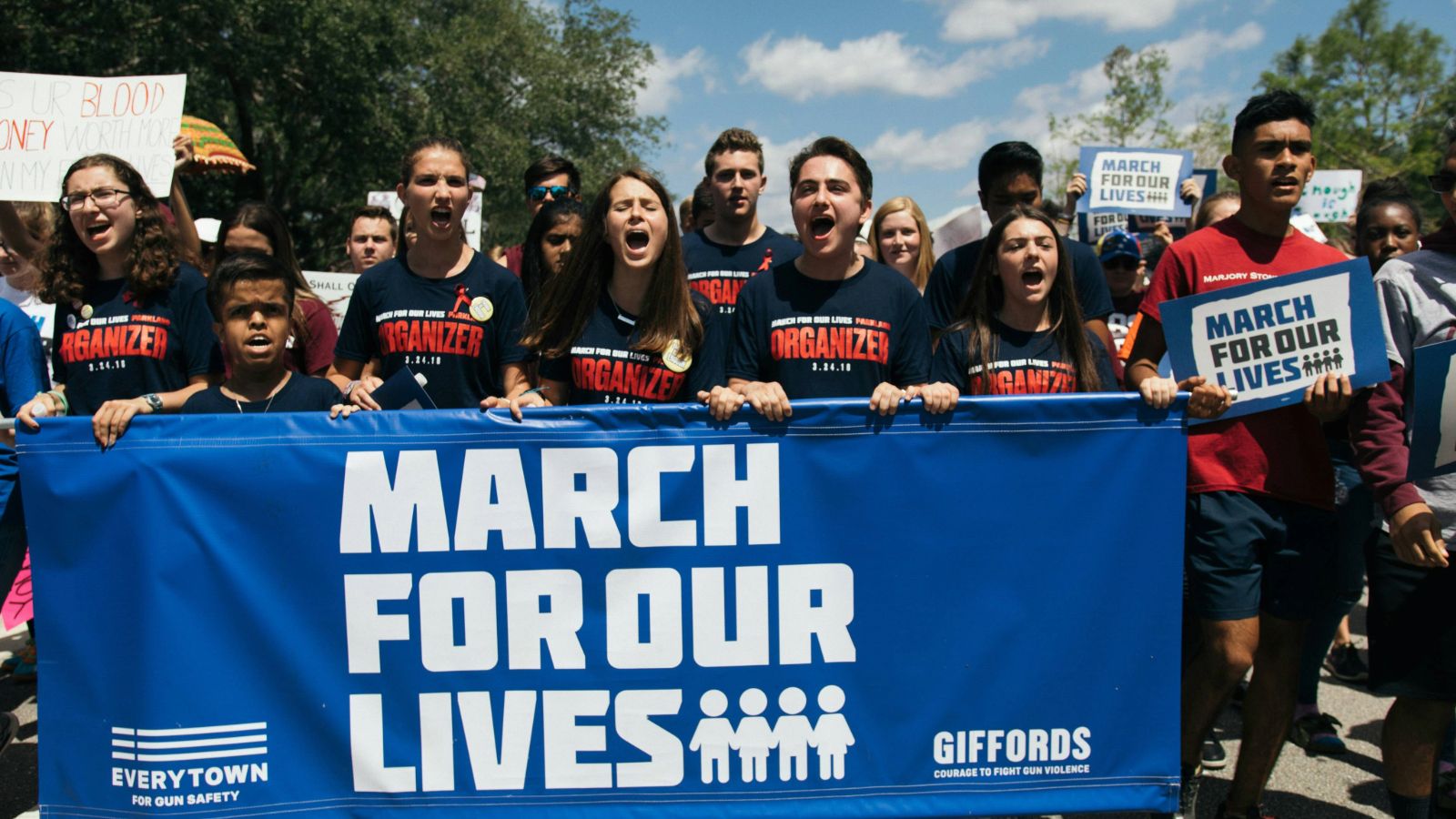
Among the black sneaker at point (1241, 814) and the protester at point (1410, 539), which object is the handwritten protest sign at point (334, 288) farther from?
the protester at point (1410, 539)

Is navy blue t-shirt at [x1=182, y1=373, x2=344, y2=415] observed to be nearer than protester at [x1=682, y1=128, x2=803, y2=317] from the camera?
Yes

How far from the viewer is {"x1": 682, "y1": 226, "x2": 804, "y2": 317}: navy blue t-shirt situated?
14.5 feet

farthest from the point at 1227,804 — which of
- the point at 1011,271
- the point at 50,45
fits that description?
the point at 50,45

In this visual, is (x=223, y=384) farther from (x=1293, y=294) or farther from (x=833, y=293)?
(x=1293, y=294)

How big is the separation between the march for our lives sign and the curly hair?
342cm

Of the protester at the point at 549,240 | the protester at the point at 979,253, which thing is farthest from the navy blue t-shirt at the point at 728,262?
the protester at the point at 979,253

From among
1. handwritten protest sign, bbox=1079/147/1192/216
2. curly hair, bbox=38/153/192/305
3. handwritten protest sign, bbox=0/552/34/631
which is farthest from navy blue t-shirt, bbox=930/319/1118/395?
handwritten protest sign, bbox=1079/147/1192/216

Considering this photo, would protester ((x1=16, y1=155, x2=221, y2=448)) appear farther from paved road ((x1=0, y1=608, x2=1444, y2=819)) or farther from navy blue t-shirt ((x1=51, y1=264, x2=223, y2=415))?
paved road ((x1=0, y1=608, x2=1444, y2=819))

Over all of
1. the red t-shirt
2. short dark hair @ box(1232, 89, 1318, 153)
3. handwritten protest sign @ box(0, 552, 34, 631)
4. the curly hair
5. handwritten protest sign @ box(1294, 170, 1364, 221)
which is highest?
handwritten protest sign @ box(1294, 170, 1364, 221)

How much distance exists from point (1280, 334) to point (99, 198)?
155 inches

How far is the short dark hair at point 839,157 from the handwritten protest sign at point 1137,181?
18.5ft

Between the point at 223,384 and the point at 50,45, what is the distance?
55.0 feet

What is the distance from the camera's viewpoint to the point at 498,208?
31.2 m

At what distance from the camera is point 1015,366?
3.47 metres
